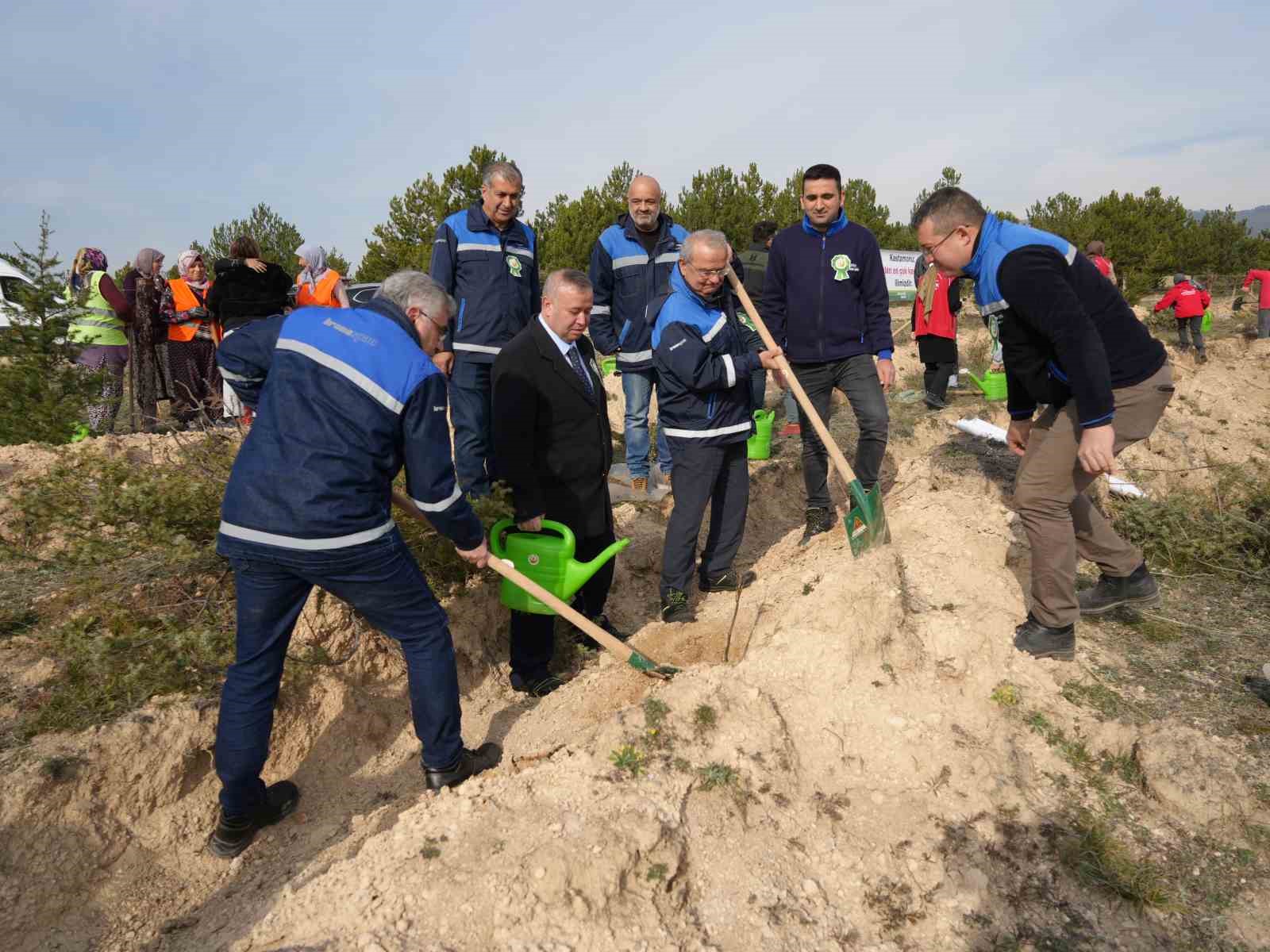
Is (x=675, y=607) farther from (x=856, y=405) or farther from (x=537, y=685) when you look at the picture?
(x=856, y=405)

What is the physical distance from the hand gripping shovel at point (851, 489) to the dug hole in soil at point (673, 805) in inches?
8.9

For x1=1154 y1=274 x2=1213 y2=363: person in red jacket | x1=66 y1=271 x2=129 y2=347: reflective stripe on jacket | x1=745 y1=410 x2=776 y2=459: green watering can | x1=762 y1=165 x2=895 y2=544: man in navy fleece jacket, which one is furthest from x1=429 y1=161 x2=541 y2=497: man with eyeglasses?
x1=1154 y1=274 x2=1213 y2=363: person in red jacket

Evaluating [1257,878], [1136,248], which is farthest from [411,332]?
[1136,248]

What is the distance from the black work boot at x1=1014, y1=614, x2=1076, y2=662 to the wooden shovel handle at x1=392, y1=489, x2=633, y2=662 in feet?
5.58

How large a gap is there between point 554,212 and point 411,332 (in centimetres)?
1651

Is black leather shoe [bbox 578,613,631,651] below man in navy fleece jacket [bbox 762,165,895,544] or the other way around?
below

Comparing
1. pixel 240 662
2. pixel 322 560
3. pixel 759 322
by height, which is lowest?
pixel 240 662

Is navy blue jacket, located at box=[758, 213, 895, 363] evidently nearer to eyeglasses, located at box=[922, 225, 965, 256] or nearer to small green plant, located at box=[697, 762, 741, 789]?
eyeglasses, located at box=[922, 225, 965, 256]

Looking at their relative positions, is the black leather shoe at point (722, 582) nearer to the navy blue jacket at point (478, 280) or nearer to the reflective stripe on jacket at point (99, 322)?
the navy blue jacket at point (478, 280)

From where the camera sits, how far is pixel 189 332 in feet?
22.8

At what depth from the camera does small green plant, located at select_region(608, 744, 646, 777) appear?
2777 millimetres

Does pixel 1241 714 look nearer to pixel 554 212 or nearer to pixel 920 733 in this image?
pixel 920 733

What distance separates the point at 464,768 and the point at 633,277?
135 inches

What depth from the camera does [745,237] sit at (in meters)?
20.3
